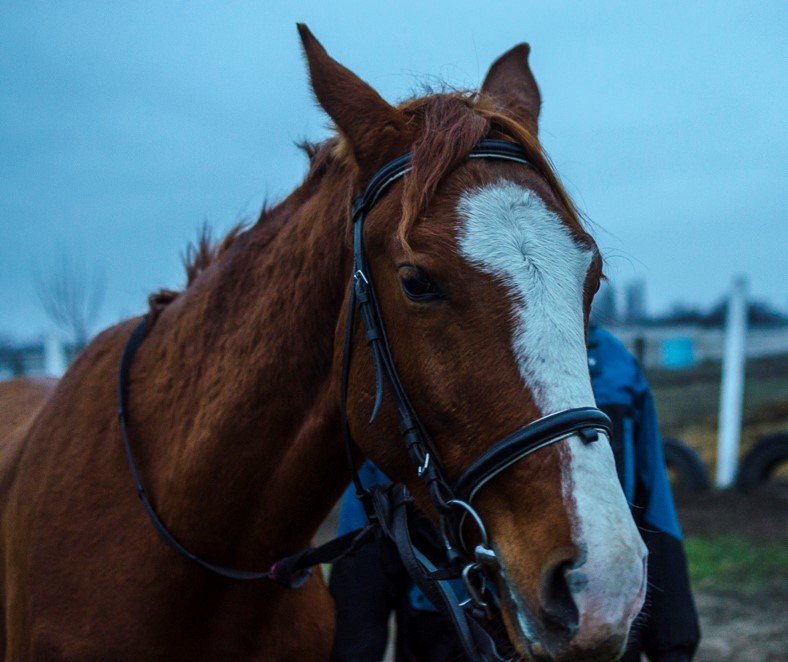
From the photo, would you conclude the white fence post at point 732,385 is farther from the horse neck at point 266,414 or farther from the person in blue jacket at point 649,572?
the horse neck at point 266,414

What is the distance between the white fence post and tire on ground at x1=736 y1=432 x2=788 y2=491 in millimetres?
258

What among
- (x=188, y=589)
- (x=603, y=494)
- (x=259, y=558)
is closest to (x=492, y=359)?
(x=603, y=494)

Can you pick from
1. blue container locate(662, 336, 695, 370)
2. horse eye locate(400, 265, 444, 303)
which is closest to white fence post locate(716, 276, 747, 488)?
blue container locate(662, 336, 695, 370)

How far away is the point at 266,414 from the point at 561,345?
2.98ft

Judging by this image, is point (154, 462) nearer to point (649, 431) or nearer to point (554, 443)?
point (554, 443)

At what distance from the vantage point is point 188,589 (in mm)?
2207

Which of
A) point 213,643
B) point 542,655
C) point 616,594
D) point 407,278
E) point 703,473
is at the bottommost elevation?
point 703,473

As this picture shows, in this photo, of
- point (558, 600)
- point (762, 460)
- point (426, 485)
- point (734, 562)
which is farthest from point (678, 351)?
point (558, 600)

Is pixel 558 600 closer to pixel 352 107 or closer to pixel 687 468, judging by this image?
pixel 352 107

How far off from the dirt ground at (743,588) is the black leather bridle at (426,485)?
11.4 feet

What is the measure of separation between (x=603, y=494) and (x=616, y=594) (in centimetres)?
19

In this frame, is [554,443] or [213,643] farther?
[213,643]

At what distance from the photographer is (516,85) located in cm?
256

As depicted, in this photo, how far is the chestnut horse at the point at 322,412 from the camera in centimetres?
158
